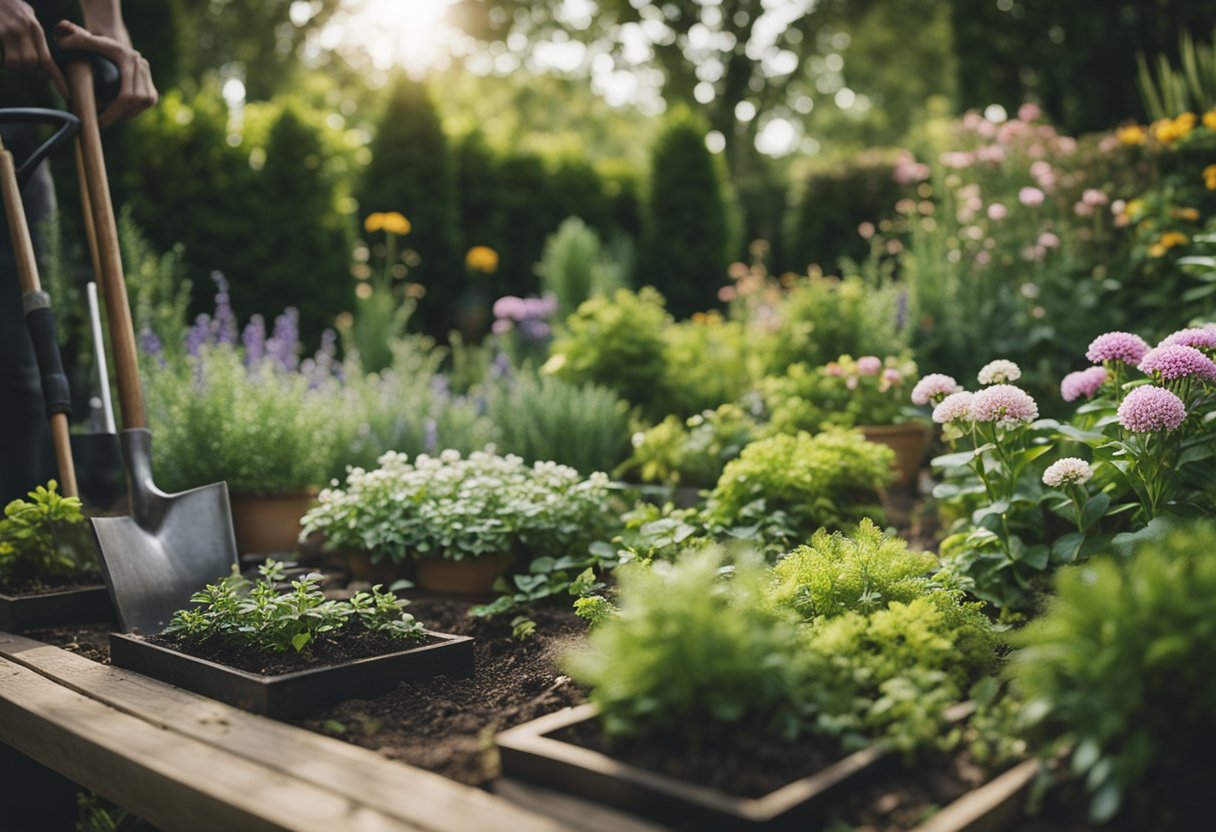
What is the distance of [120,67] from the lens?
2.87m

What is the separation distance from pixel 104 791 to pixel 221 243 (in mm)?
5587

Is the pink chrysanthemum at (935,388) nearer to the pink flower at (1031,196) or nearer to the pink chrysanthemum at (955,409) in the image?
the pink chrysanthemum at (955,409)

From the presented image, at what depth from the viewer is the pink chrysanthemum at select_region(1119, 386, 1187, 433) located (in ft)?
6.23

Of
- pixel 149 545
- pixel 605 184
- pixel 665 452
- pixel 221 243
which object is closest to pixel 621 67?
pixel 605 184

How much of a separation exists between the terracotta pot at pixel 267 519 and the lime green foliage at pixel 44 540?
60 cm

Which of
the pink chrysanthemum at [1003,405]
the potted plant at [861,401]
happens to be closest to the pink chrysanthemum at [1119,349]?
the pink chrysanthemum at [1003,405]

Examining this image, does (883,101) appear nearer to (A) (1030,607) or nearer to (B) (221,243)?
(B) (221,243)

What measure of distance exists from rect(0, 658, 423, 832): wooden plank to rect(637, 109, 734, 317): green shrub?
7809 mm

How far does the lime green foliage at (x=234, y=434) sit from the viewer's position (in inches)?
137

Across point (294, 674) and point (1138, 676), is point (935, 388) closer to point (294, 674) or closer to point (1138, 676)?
point (1138, 676)

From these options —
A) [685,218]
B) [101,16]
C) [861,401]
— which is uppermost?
[101,16]

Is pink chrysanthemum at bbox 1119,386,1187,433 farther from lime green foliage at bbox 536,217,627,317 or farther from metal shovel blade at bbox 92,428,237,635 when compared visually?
lime green foliage at bbox 536,217,627,317

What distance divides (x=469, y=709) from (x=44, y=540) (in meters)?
1.55

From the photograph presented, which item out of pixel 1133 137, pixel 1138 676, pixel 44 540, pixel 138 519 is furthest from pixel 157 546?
pixel 1133 137
